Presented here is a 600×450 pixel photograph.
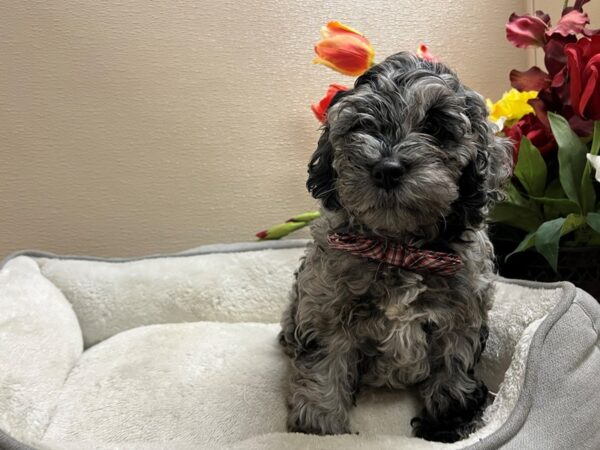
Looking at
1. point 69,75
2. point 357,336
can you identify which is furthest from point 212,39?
point 357,336

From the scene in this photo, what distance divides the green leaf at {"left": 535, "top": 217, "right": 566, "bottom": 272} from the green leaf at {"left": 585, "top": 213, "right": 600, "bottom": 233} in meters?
0.07

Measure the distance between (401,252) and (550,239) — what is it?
517 millimetres

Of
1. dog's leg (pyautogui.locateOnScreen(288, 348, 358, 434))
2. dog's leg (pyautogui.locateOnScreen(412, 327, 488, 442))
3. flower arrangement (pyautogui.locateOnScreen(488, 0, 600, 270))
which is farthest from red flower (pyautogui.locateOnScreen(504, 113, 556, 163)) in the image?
dog's leg (pyautogui.locateOnScreen(288, 348, 358, 434))

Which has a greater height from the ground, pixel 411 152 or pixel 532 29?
pixel 532 29

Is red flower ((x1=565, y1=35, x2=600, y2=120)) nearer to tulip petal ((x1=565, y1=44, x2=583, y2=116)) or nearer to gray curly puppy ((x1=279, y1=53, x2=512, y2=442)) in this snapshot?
tulip petal ((x1=565, y1=44, x2=583, y2=116))

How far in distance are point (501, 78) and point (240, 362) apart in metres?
1.84

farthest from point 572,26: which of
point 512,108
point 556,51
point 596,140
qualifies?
point 596,140

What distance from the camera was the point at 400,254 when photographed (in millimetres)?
1436

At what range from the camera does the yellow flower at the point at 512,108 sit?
1.99 m

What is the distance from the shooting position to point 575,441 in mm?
1419

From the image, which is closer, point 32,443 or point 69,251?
point 32,443

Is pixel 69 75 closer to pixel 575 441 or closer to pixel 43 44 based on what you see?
pixel 43 44

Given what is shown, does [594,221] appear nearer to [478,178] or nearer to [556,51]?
[478,178]

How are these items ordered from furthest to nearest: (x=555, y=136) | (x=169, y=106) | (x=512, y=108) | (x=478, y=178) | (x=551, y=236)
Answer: (x=169, y=106)
(x=512, y=108)
(x=555, y=136)
(x=551, y=236)
(x=478, y=178)
